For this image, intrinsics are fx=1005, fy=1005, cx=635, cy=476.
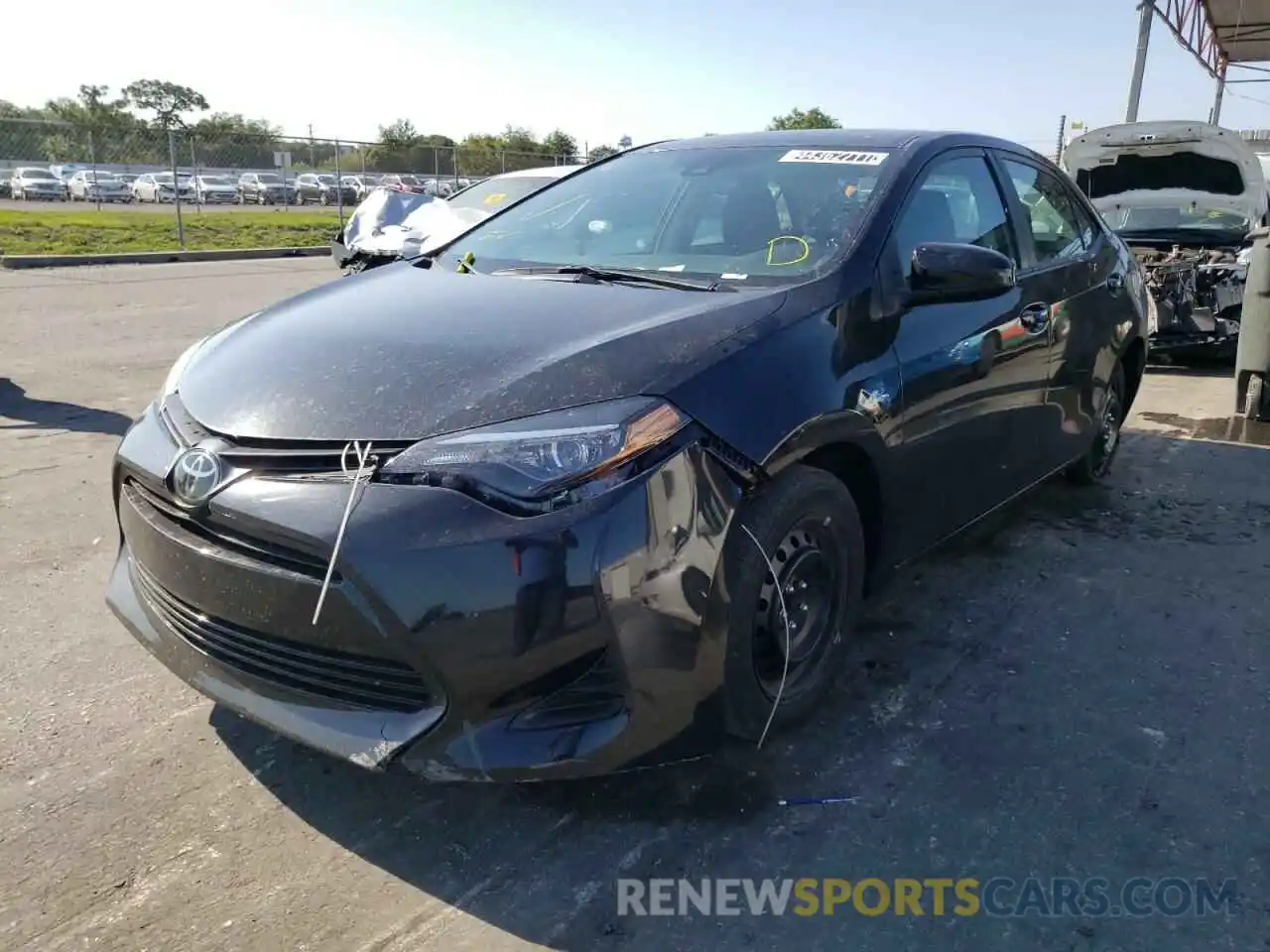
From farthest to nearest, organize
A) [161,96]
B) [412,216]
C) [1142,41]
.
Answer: [161,96] → [1142,41] → [412,216]

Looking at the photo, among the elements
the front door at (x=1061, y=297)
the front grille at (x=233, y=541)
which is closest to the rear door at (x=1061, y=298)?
the front door at (x=1061, y=297)

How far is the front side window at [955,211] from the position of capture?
3219 millimetres

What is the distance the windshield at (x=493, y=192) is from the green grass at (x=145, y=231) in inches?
368

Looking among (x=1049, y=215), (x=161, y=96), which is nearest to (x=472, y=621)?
(x=1049, y=215)

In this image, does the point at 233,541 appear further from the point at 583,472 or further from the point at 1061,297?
the point at 1061,297

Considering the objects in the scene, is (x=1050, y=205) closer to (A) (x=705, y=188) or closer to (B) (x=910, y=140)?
(B) (x=910, y=140)

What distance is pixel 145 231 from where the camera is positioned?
21391 millimetres

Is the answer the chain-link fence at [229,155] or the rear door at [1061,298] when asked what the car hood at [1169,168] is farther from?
the chain-link fence at [229,155]

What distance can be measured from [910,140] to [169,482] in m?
2.64

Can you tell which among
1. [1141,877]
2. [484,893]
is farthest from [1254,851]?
[484,893]

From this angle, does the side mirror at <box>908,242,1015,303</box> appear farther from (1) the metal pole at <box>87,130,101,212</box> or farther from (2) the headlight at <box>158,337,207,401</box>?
(1) the metal pole at <box>87,130,101,212</box>

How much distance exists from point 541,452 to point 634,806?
100 centimetres

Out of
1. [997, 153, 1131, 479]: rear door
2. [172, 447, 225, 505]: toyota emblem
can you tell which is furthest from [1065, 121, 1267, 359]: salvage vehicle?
[172, 447, 225, 505]: toyota emblem

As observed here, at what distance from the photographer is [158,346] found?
852 centimetres
